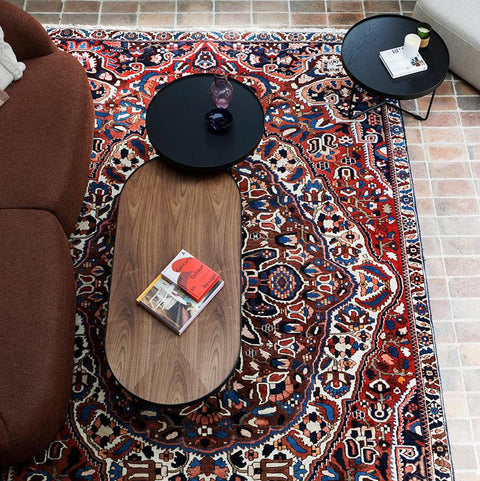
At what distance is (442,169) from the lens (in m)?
3.21

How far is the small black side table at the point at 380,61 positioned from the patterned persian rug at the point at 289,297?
35cm

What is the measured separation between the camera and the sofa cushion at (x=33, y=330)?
2219 mm

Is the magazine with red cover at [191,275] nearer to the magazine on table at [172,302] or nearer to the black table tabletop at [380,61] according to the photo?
the magazine on table at [172,302]

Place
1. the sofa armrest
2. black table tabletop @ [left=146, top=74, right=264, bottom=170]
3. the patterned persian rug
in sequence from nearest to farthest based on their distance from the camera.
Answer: the patterned persian rug < black table tabletop @ [left=146, top=74, right=264, bottom=170] < the sofa armrest

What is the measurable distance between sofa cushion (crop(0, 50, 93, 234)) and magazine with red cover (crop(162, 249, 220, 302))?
60cm

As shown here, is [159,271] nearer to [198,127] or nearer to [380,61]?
[198,127]

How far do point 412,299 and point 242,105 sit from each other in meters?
1.24

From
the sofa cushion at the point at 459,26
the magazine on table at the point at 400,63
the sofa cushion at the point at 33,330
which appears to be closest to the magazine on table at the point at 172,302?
the sofa cushion at the point at 33,330

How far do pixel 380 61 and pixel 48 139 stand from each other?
171 centimetres

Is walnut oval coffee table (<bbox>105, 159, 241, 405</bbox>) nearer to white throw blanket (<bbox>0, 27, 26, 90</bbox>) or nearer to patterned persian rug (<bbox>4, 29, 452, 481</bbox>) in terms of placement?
patterned persian rug (<bbox>4, 29, 452, 481</bbox>)

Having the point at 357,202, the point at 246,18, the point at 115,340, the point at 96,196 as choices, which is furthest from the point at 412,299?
the point at 246,18

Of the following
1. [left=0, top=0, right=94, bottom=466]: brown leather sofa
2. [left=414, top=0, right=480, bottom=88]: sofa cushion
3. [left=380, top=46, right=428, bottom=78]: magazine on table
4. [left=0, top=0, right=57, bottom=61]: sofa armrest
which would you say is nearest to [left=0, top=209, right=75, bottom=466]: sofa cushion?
[left=0, top=0, right=94, bottom=466]: brown leather sofa

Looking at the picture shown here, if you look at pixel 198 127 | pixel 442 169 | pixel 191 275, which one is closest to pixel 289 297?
pixel 191 275

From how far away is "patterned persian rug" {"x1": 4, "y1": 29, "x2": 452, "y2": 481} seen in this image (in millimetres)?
2547
